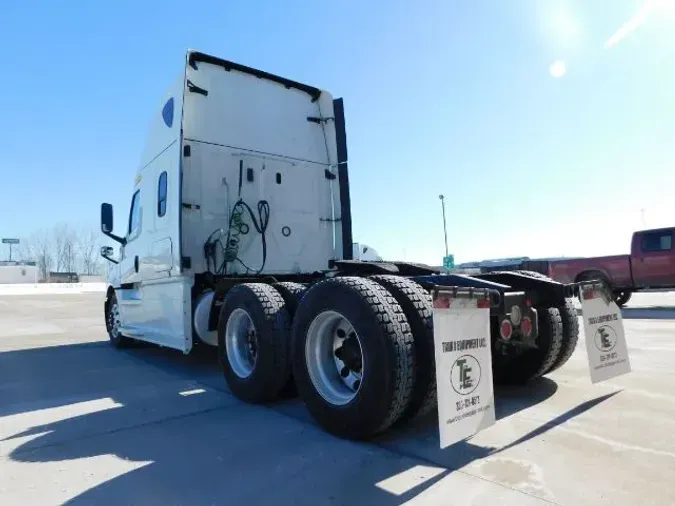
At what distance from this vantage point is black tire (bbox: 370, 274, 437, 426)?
9.43 ft

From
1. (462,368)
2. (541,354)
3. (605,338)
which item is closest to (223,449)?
(462,368)

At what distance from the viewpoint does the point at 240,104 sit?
5945 mm

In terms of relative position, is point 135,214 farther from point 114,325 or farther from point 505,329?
point 505,329

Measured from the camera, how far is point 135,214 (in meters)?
7.02

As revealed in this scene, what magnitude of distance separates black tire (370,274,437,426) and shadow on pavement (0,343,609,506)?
0.25 metres

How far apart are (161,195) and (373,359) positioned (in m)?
4.17

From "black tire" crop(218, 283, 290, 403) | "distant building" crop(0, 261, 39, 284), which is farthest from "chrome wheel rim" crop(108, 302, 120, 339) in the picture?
"distant building" crop(0, 261, 39, 284)

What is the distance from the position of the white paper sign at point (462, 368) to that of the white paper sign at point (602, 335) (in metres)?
1.42

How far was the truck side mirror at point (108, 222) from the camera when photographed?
24.9ft

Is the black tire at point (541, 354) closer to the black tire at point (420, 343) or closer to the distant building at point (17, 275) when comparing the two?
the black tire at point (420, 343)

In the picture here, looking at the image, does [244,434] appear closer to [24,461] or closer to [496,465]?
[24,461]

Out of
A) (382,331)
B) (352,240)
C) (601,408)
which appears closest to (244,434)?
(382,331)

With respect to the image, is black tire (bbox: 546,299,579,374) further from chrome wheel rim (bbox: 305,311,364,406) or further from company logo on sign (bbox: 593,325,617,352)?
chrome wheel rim (bbox: 305,311,364,406)

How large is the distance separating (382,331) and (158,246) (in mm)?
4083
